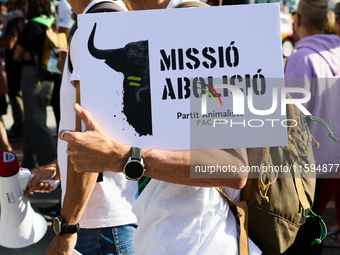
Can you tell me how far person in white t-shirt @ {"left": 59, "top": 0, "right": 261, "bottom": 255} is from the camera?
1612 millimetres

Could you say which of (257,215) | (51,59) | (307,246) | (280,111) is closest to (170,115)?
(280,111)

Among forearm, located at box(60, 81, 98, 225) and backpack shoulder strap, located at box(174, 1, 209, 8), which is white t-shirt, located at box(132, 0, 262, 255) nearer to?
forearm, located at box(60, 81, 98, 225)

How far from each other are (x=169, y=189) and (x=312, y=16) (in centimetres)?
284

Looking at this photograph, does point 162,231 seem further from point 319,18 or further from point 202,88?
point 319,18

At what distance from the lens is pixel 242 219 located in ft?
5.90

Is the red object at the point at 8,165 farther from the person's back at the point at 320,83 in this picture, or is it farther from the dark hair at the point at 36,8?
the dark hair at the point at 36,8

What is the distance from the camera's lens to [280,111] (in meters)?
1.68

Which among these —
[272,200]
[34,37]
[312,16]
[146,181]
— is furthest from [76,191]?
[34,37]

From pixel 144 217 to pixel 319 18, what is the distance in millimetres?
2902

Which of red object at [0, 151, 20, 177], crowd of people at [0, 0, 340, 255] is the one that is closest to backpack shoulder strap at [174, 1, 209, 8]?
crowd of people at [0, 0, 340, 255]

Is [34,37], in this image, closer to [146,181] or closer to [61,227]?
[61,227]

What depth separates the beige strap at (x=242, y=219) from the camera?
177 centimetres

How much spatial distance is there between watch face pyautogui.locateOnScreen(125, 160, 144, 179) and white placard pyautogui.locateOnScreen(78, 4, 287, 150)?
91 mm

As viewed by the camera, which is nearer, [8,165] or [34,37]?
[8,165]
